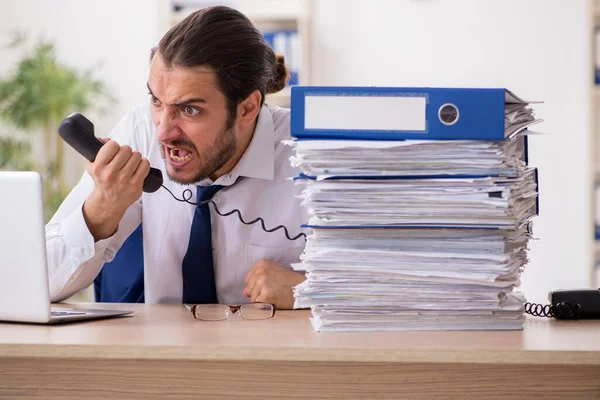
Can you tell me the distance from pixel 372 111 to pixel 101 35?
3346 millimetres

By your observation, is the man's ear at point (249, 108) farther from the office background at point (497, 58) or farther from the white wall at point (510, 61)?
the white wall at point (510, 61)

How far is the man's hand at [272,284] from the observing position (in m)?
1.48

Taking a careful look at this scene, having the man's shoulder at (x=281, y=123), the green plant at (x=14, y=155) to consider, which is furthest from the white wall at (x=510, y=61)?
the man's shoulder at (x=281, y=123)

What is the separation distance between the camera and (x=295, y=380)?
1.13 m

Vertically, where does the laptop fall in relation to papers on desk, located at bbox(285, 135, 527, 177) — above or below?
below

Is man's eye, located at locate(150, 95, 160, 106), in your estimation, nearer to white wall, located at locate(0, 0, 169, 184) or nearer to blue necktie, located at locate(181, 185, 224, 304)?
blue necktie, located at locate(181, 185, 224, 304)

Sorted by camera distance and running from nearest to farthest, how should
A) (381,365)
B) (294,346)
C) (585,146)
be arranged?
(294,346)
(381,365)
(585,146)

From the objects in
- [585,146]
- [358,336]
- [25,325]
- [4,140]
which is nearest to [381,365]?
[358,336]

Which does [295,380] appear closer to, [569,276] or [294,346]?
[294,346]

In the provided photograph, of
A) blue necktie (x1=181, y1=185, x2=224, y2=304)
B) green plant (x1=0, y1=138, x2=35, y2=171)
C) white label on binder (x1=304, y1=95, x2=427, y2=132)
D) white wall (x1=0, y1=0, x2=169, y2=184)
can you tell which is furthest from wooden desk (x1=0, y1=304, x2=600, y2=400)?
white wall (x1=0, y1=0, x2=169, y2=184)

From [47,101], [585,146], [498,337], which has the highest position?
[47,101]

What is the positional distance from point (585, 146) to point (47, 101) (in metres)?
2.58

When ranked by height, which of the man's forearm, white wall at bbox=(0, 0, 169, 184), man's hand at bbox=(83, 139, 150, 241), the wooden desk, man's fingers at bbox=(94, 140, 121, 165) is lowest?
the wooden desk

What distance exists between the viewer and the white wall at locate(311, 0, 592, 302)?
154 inches
